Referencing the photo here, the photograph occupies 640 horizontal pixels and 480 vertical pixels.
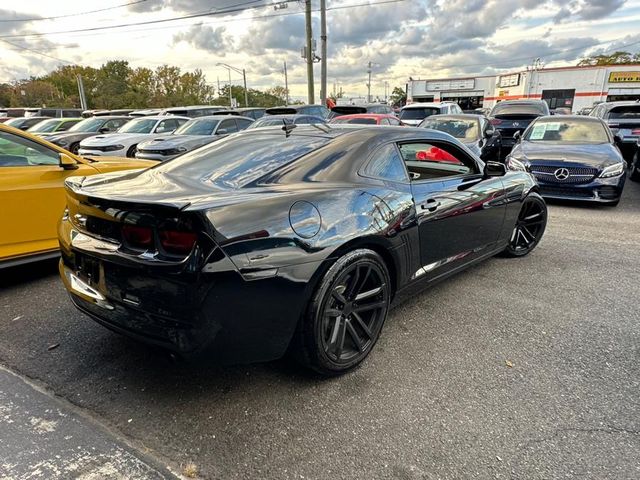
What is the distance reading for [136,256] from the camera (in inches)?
81.0

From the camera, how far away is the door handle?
9.83 feet

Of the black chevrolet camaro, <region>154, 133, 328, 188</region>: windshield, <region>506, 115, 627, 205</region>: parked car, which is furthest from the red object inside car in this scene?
<region>506, 115, 627, 205</region>: parked car

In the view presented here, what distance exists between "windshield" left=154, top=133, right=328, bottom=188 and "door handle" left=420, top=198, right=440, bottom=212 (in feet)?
2.73

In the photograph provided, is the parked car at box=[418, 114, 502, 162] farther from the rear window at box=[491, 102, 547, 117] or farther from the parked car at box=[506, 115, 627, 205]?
the rear window at box=[491, 102, 547, 117]

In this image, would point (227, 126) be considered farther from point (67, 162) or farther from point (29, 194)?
point (29, 194)

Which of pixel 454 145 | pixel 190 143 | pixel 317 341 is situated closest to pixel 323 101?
pixel 190 143

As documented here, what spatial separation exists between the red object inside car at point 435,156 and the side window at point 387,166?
1.03 meters

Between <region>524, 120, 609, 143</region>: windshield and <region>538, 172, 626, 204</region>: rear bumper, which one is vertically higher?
<region>524, 120, 609, 143</region>: windshield

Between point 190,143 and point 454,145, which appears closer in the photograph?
point 454,145

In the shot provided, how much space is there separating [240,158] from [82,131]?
1216 cm

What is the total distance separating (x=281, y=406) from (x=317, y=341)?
399 millimetres

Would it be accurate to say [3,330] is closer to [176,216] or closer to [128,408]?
[128,408]

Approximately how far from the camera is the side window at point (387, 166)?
9.17ft

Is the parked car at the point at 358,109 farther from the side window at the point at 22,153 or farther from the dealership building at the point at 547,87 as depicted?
the dealership building at the point at 547,87
